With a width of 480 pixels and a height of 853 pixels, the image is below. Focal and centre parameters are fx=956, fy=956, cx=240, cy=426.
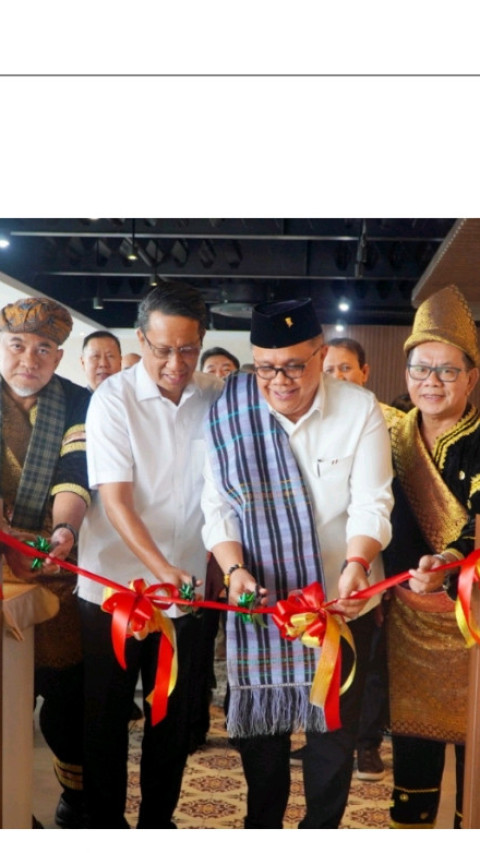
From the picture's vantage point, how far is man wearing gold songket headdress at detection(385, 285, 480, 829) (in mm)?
2250

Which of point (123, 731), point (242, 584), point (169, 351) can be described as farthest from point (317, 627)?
point (169, 351)

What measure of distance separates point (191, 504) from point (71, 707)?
24.9 inches

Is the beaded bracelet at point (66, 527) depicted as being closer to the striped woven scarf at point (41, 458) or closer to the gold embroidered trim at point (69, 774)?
the striped woven scarf at point (41, 458)

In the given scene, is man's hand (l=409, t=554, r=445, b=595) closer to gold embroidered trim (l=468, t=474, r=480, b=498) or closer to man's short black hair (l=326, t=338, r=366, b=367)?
gold embroidered trim (l=468, t=474, r=480, b=498)

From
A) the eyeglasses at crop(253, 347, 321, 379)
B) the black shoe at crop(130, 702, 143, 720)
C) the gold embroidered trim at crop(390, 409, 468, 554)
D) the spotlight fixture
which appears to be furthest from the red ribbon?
the spotlight fixture

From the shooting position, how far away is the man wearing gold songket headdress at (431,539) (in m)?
2.25

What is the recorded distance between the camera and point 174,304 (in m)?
2.24

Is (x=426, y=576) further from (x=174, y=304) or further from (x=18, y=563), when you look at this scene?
(x=18, y=563)

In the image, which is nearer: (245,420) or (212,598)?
(245,420)

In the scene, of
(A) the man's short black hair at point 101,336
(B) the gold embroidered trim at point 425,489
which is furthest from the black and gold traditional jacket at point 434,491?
(A) the man's short black hair at point 101,336

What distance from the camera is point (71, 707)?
2471 millimetres

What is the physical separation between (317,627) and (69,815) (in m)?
0.88
